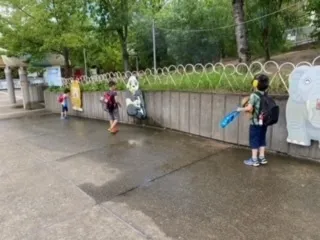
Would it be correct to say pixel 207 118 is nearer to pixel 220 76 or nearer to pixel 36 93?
pixel 220 76

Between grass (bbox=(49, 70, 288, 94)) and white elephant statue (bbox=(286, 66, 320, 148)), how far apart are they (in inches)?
14.1

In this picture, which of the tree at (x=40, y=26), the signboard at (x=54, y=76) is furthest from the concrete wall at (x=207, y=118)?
the signboard at (x=54, y=76)

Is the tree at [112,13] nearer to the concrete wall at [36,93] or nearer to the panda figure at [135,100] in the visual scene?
the panda figure at [135,100]

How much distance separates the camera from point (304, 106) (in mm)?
3688

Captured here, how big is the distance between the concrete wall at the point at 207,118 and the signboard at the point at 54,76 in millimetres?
6509

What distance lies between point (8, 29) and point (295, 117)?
1142 cm

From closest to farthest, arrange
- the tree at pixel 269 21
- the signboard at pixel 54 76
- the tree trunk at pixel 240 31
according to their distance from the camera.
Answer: the tree trunk at pixel 240 31 < the tree at pixel 269 21 < the signboard at pixel 54 76

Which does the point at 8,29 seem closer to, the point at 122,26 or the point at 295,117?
the point at 122,26

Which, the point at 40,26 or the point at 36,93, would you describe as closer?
the point at 40,26

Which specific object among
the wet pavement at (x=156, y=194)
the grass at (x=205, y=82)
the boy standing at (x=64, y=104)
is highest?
the grass at (x=205, y=82)

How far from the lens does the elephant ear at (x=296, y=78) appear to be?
3.66 metres

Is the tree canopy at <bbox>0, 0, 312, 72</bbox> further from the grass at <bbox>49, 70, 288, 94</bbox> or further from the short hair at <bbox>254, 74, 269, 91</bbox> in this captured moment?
the short hair at <bbox>254, 74, 269, 91</bbox>

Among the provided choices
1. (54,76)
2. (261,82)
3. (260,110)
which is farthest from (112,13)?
(260,110)

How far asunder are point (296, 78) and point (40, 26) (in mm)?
9840
